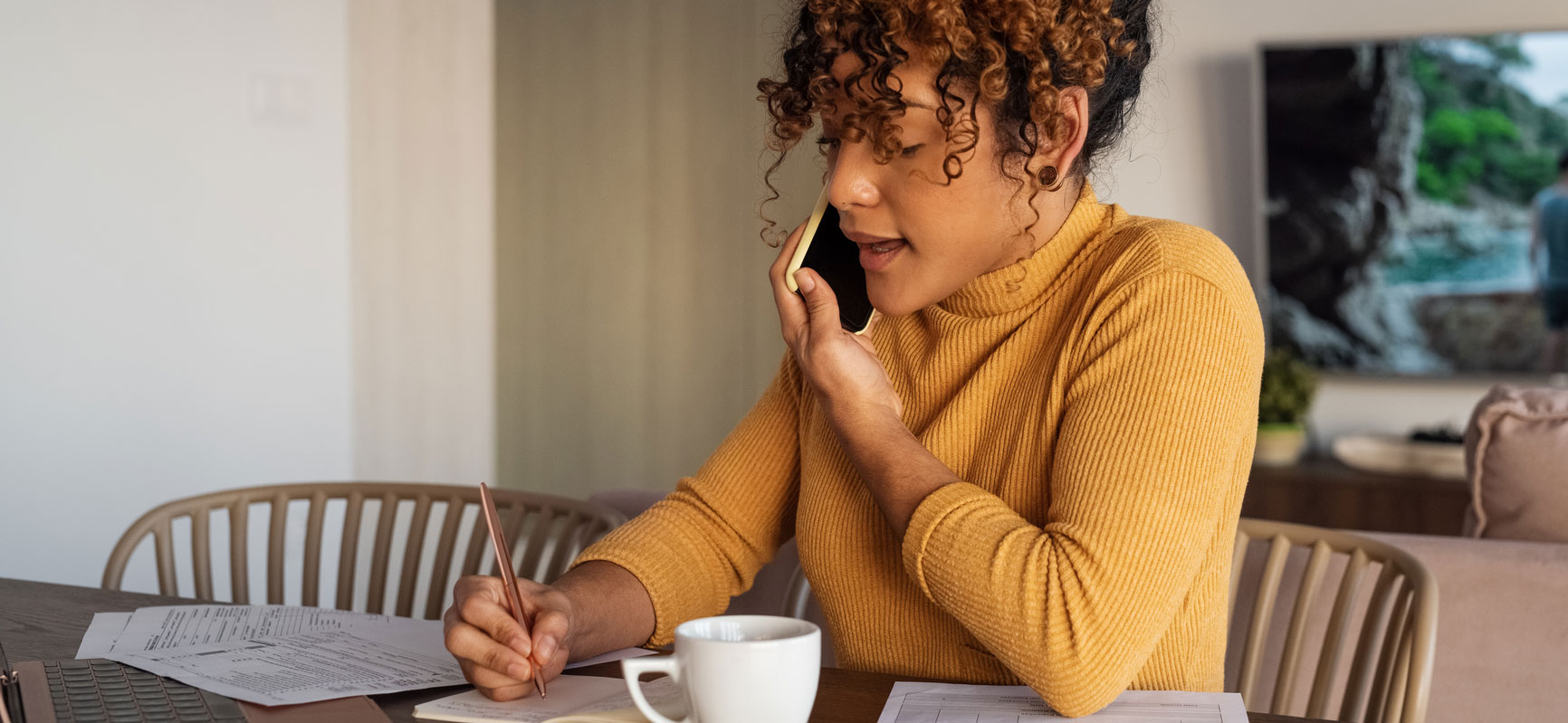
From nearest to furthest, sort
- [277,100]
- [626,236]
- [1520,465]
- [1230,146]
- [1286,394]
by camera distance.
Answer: [1520,465], [277,100], [1286,394], [1230,146], [626,236]

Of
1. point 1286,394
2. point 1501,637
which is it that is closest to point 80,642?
point 1501,637

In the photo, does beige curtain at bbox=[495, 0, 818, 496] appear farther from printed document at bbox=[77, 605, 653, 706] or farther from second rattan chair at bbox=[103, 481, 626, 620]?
printed document at bbox=[77, 605, 653, 706]

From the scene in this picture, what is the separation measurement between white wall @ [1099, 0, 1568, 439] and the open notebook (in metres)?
3.36

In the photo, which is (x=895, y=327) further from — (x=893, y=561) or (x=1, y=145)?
(x=1, y=145)

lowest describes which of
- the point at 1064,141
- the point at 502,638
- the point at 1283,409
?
the point at 1283,409

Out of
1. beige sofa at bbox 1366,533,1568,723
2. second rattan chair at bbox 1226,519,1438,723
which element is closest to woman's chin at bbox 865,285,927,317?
second rattan chair at bbox 1226,519,1438,723

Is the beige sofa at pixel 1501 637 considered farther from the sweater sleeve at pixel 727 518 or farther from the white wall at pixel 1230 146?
the white wall at pixel 1230 146

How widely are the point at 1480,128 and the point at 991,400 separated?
3.39 meters

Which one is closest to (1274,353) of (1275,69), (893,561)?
(1275,69)

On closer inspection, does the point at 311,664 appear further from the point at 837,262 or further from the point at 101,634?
the point at 837,262

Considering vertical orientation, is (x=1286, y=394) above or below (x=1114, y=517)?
below

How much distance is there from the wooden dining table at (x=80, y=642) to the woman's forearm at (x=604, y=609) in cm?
2

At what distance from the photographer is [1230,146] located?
4.09 metres

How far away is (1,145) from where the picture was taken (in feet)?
8.92
